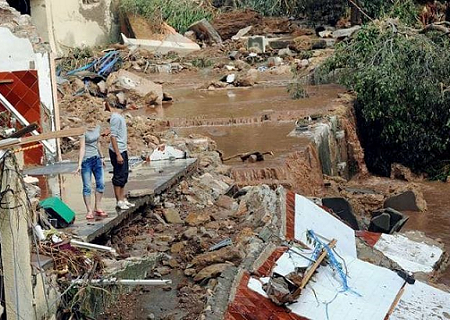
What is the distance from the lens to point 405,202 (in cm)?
1551

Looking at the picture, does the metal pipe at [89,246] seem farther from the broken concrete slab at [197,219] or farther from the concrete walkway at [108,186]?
the broken concrete slab at [197,219]

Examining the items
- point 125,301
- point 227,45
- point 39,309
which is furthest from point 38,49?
point 227,45

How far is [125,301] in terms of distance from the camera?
26.1ft

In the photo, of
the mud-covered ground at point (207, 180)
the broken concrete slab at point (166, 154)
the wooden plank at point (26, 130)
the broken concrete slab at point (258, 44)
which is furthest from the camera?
the broken concrete slab at point (258, 44)

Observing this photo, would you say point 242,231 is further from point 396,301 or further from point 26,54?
point 26,54

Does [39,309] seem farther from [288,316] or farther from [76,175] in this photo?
[76,175]

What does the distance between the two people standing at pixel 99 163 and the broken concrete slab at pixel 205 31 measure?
73.5 ft

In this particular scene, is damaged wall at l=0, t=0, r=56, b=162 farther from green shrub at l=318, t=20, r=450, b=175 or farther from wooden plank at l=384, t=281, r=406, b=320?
green shrub at l=318, t=20, r=450, b=175

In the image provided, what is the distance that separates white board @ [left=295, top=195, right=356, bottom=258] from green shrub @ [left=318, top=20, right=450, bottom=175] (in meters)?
7.85

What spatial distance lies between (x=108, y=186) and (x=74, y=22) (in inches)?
722

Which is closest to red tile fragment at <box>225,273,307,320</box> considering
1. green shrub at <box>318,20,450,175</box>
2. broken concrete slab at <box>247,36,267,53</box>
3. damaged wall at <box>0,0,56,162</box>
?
damaged wall at <box>0,0,56,162</box>

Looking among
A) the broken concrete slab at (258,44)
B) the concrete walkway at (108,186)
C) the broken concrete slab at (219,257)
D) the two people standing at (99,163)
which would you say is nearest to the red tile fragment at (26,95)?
the concrete walkway at (108,186)

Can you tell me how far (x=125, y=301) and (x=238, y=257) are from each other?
128cm

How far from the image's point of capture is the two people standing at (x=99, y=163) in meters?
9.17
